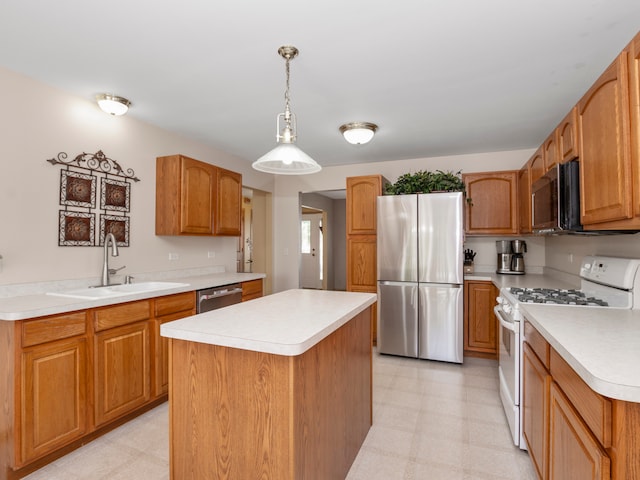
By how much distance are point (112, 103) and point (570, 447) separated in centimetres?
339

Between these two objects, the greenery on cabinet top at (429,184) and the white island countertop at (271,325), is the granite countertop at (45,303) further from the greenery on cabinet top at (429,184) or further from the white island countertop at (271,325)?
the greenery on cabinet top at (429,184)

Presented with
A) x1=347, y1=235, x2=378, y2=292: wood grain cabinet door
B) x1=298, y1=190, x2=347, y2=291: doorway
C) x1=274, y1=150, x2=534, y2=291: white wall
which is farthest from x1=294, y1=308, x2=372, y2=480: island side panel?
x1=298, y1=190, x2=347, y2=291: doorway

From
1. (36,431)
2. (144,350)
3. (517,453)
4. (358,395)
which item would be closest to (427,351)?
(517,453)

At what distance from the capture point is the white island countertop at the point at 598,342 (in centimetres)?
94

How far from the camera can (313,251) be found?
848 cm

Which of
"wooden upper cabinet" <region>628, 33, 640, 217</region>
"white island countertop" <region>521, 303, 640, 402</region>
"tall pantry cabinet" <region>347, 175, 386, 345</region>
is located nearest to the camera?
"white island countertop" <region>521, 303, 640, 402</region>

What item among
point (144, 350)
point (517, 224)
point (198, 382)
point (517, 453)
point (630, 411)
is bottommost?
point (517, 453)

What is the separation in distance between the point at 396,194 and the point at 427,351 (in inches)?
69.6

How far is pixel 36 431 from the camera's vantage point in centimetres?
185

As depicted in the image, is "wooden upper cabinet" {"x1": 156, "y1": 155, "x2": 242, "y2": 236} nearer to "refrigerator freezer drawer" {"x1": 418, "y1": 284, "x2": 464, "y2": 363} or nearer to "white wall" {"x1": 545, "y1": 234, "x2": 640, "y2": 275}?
"refrigerator freezer drawer" {"x1": 418, "y1": 284, "x2": 464, "y2": 363}

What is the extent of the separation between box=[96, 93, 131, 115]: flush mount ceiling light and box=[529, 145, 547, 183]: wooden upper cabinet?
3.40 metres

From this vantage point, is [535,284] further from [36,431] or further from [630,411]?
[36,431]

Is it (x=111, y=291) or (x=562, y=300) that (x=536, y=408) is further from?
(x=111, y=291)

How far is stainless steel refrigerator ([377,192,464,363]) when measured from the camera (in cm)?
352
